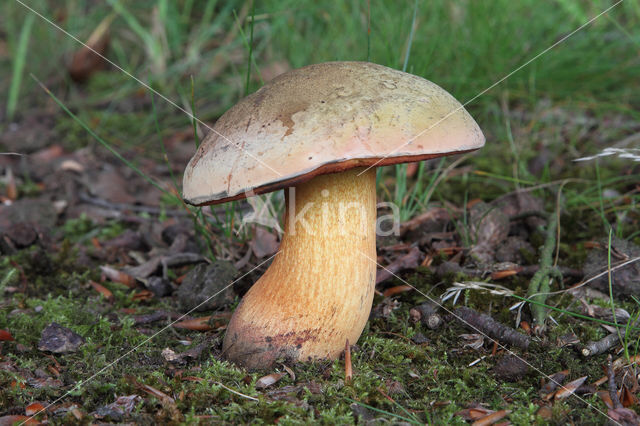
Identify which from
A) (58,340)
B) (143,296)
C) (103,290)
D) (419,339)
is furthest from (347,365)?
(103,290)

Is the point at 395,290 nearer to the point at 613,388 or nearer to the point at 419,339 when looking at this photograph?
the point at 419,339

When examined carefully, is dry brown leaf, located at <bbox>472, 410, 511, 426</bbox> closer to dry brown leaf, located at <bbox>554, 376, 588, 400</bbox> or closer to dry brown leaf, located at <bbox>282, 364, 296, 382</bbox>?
dry brown leaf, located at <bbox>554, 376, 588, 400</bbox>

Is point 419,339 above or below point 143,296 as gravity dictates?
below

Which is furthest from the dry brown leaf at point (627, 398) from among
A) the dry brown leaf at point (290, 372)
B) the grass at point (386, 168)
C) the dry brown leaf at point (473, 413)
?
the dry brown leaf at point (290, 372)

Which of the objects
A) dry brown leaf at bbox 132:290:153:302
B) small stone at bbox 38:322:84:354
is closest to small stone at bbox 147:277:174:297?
dry brown leaf at bbox 132:290:153:302

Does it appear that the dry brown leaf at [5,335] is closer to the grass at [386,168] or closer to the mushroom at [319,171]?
the grass at [386,168]

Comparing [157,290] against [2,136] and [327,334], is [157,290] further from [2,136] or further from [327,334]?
[2,136]
